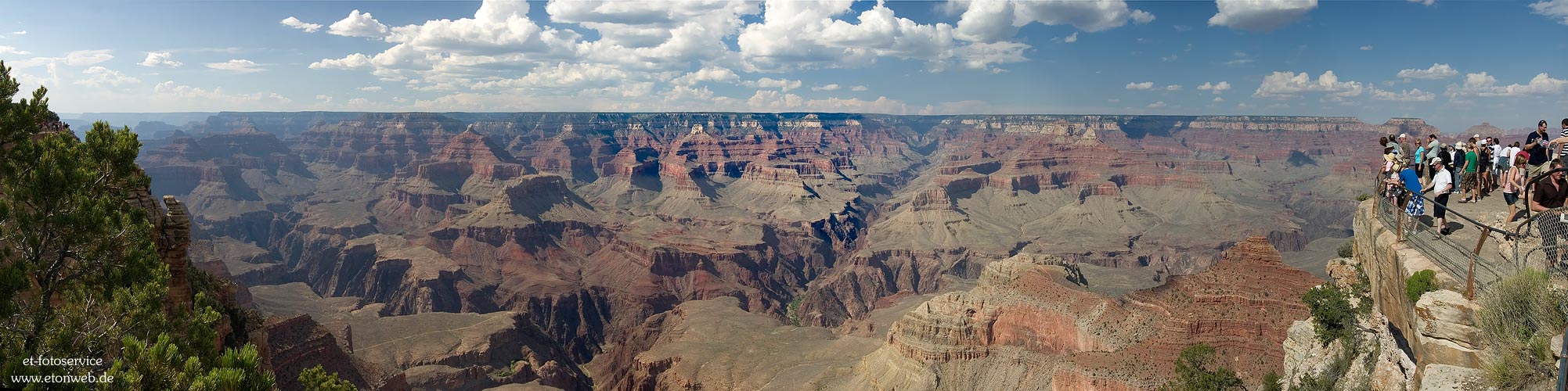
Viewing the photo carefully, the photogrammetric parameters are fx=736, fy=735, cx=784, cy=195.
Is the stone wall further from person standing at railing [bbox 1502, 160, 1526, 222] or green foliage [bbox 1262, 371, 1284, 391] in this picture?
green foliage [bbox 1262, 371, 1284, 391]

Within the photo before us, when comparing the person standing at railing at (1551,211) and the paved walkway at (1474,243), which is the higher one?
the person standing at railing at (1551,211)

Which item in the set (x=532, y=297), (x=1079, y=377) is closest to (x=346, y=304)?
(x=532, y=297)

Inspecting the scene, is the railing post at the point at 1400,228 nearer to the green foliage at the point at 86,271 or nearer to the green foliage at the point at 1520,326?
the green foliage at the point at 1520,326

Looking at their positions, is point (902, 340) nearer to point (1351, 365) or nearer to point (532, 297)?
point (1351, 365)

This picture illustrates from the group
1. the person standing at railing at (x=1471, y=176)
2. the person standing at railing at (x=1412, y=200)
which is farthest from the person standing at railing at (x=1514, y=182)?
the person standing at railing at (x=1471, y=176)

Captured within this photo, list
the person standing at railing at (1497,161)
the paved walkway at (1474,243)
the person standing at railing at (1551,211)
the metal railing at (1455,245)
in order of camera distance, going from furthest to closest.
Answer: the person standing at railing at (1497,161) → the person standing at railing at (1551,211) → the paved walkway at (1474,243) → the metal railing at (1455,245)

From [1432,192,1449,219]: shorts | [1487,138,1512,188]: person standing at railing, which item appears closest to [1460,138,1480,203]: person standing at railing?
[1487,138,1512,188]: person standing at railing

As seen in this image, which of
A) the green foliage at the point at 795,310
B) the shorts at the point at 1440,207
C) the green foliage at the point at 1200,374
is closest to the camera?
the shorts at the point at 1440,207

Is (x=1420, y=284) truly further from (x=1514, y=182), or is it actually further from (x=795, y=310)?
(x=795, y=310)
